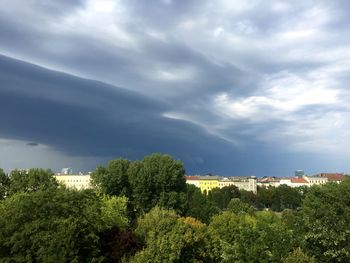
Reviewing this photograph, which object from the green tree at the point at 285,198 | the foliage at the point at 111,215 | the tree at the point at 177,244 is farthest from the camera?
the green tree at the point at 285,198

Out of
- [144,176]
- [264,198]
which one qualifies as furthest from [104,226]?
[264,198]

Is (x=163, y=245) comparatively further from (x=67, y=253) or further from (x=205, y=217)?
(x=205, y=217)

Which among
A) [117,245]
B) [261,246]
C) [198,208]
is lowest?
[117,245]

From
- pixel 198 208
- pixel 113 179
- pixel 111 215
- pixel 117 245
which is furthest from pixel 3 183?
pixel 198 208

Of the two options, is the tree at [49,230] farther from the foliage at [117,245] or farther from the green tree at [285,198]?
the green tree at [285,198]

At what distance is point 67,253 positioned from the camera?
31.0 metres

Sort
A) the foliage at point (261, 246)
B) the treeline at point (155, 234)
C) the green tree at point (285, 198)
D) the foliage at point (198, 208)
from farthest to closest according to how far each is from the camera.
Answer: the green tree at point (285, 198)
the foliage at point (198, 208)
the treeline at point (155, 234)
the foliage at point (261, 246)

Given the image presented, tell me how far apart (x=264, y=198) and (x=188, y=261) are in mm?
161622

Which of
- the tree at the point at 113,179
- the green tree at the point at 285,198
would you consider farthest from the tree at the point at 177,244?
the green tree at the point at 285,198

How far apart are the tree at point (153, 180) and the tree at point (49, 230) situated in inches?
1338

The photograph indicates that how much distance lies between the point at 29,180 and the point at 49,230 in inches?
1276

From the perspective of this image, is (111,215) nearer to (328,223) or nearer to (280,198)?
(328,223)

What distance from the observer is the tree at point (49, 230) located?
102ft

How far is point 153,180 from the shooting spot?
72.6 m
